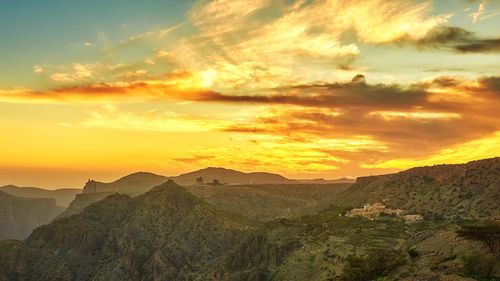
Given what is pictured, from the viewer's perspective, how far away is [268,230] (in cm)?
17275

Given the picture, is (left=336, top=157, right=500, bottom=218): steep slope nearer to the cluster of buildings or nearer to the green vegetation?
the cluster of buildings

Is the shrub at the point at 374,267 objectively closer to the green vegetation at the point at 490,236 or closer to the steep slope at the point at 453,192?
the green vegetation at the point at 490,236

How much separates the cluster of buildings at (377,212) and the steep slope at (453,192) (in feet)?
Answer: 15.5

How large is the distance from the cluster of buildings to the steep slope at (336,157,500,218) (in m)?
4.71

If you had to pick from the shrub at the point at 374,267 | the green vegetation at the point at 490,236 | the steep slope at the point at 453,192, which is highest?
the steep slope at the point at 453,192

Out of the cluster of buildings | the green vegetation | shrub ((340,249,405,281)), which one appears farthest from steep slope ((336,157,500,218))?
the green vegetation

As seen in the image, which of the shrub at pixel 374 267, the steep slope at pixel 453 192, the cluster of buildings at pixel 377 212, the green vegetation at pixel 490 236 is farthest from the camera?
the cluster of buildings at pixel 377 212

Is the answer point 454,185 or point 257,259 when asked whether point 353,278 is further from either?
point 454,185

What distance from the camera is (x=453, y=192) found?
170 metres

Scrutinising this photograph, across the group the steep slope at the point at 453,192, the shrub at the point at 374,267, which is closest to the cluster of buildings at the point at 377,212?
the steep slope at the point at 453,192

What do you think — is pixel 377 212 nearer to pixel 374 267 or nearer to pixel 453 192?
pixel 453 192

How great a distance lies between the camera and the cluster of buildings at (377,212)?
15459cm

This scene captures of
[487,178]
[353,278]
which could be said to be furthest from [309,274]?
[487,178]

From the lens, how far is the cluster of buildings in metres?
155
